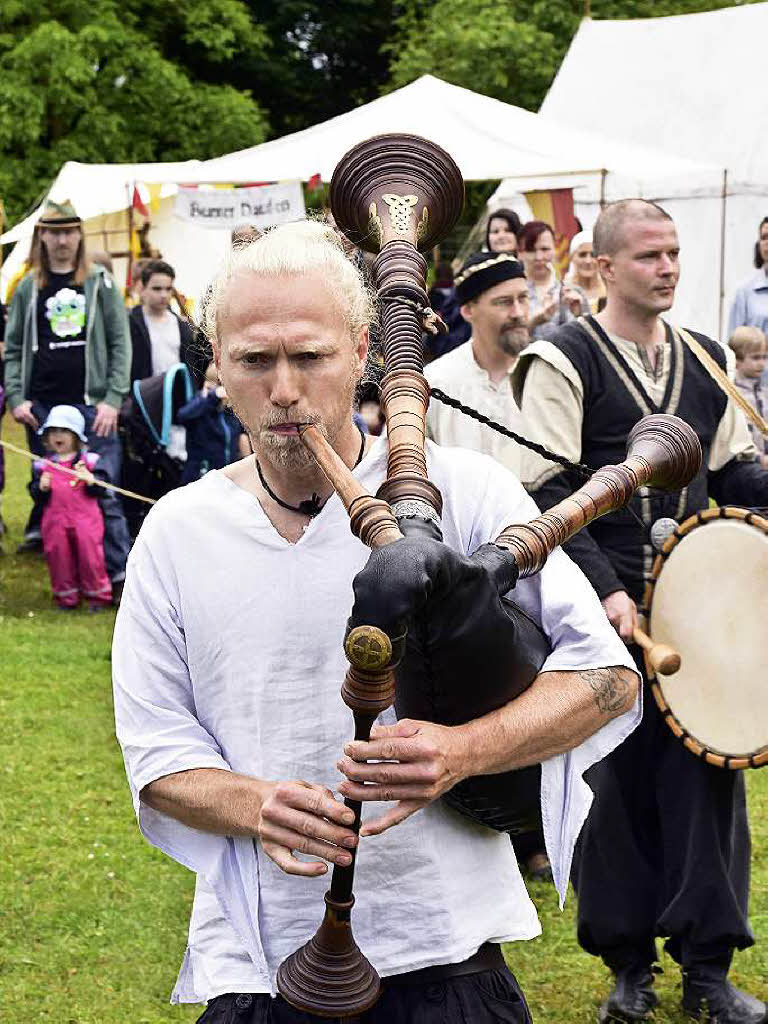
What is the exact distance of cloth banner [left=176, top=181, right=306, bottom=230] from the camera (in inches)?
467

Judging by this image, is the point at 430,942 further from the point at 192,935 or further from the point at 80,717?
the point at 80,717

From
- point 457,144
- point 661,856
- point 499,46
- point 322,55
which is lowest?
point 661,856

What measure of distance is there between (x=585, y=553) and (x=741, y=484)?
1.95 feet

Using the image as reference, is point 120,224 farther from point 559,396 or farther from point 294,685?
point 294,685

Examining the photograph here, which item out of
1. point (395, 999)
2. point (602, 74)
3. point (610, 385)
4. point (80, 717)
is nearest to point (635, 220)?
point (610, 385)

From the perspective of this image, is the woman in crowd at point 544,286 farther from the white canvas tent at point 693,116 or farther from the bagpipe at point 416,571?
the bagpipe at point 416,571

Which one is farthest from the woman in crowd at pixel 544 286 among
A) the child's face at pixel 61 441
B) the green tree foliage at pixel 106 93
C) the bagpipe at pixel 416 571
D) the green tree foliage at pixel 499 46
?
the green tree foliage at pixel 106 93

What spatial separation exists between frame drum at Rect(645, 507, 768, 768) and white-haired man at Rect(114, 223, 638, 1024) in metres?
1.85

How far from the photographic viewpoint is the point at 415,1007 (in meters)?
2.20

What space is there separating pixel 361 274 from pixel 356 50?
3201 centimetres

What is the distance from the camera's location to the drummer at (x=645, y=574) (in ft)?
13.4

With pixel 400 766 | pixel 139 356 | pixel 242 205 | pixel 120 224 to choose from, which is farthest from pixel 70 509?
pixel 120 224

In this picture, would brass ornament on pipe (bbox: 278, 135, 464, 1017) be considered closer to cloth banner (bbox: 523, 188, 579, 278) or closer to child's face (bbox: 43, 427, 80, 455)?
child's face (bbox: 43, 427, 80, 455)

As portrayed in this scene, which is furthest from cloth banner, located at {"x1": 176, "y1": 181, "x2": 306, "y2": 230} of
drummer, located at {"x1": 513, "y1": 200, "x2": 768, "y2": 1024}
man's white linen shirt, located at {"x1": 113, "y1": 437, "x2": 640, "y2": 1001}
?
man's white linen shirt, located at {"x1": 113, "y1": 437, "x2": 640, "y2": 1001}
